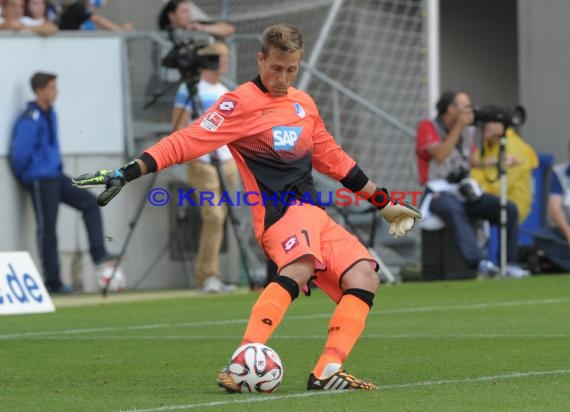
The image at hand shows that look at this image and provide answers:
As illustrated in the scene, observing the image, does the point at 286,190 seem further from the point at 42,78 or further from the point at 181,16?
the point at 181,16

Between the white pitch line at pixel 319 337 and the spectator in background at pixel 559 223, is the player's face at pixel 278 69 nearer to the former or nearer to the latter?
the white pitch line at pixel 319 337

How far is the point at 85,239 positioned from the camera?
1688 cm

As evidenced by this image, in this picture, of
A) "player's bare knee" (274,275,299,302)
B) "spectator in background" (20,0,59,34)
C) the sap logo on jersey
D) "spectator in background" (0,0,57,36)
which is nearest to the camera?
"player's bare knee" (274,275,299,302)

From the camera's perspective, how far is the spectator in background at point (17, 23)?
16.4m

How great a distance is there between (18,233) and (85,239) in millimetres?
844

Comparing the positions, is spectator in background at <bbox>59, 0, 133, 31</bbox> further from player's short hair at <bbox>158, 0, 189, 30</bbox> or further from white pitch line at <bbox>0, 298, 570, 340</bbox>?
white pitch line at <bbox>0, 298, 570, 340</bbox>

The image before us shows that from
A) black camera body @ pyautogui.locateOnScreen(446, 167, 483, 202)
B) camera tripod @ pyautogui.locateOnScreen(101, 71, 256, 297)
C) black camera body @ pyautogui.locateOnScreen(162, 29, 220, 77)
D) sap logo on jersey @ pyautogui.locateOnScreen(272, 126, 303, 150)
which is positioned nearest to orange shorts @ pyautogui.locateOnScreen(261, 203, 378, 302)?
sap logo on jersey @ pyautogui.locateOnScreen(272, 126, 303, 150)

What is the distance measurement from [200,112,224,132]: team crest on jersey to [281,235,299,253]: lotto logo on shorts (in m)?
0.64

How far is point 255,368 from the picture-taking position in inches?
270

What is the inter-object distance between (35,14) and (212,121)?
10.1m

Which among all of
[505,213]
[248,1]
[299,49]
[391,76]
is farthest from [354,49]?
[299,49]

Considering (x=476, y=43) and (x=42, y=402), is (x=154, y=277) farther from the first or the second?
(x=42, y=402)

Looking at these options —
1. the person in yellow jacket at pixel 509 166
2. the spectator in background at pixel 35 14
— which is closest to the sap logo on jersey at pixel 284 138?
the person in yellow jacket at pixel 509 166

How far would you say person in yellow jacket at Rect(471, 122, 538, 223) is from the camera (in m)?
17.0
